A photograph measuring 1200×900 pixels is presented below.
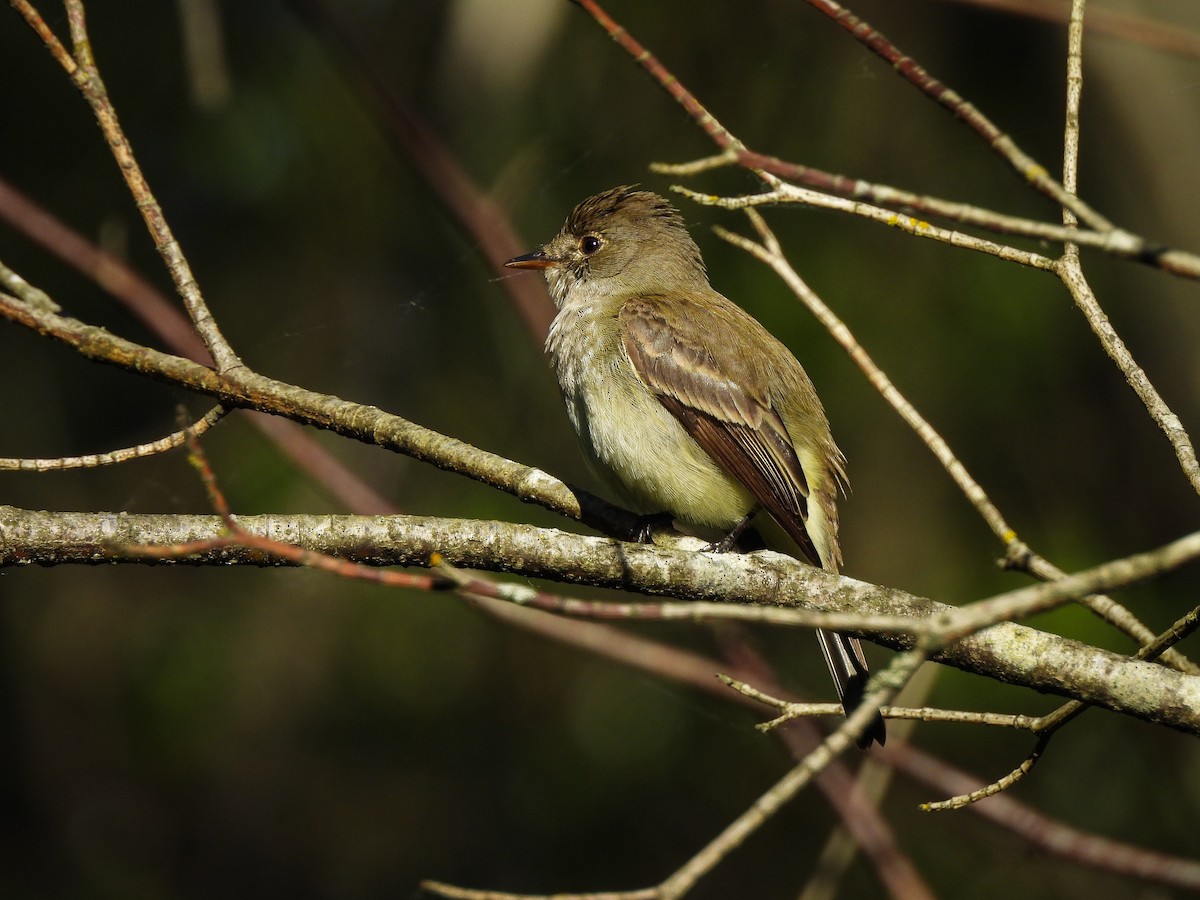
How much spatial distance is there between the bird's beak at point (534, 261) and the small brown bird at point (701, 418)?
0.06m

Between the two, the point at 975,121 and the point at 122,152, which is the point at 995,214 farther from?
the point at 122,152

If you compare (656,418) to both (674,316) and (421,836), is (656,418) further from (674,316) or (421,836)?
(421,836)

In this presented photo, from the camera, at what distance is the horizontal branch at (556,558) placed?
2.37 m

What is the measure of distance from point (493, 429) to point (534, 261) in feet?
10.2

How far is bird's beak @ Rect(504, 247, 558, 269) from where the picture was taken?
4.47 m

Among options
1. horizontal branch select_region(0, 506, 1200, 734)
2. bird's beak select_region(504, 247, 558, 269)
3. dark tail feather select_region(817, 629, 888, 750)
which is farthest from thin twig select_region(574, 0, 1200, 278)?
bird's beak select_region(504, 247, 558, 269)

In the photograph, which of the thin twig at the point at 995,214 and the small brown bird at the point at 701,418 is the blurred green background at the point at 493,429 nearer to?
the small brown bird at the point at 701,418

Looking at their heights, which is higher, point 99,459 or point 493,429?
point 493,429

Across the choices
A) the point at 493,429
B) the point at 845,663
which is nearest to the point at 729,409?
the point at 845,663

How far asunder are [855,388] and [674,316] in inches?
131

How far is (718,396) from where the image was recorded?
3.92 meters

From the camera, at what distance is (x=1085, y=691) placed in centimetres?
226

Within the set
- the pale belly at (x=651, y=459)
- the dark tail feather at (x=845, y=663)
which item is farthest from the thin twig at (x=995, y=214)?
the dark tail feather at (x=845, y=663)

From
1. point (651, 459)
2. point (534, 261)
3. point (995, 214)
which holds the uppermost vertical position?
point (534, 261)
